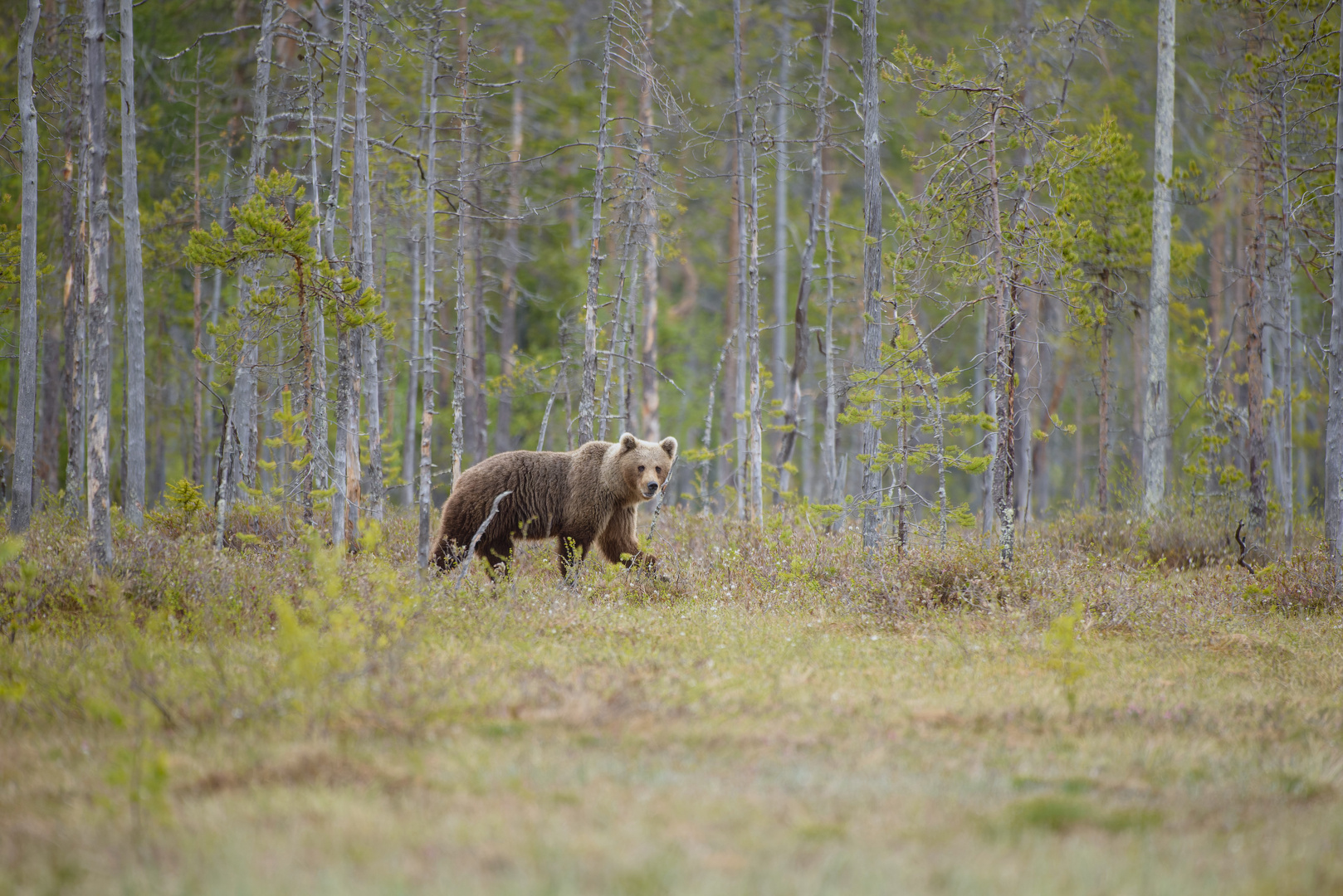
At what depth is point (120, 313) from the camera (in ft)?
88.1

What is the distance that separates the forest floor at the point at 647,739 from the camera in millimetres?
3754

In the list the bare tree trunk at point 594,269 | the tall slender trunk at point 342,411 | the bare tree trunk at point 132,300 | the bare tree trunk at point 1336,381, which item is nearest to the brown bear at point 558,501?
the tall slender trunk at point 342,411

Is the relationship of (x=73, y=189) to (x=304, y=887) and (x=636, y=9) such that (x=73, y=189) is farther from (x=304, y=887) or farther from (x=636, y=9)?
(x=304, y=887)

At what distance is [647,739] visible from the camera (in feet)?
17.5

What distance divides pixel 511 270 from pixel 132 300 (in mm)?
13189

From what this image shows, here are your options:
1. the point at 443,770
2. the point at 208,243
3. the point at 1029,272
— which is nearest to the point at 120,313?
the point at 208,243

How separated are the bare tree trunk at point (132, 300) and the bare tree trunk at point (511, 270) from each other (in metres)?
7.35

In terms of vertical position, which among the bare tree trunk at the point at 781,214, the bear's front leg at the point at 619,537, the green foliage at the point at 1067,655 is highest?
the bare tree trunk at the point at 781,214

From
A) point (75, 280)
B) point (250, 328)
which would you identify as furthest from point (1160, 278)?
point (75, 280)

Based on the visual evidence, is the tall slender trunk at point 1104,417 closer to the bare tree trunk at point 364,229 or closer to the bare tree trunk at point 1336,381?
the bare tree trunk at point 1336,381

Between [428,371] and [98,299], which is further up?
[98,299]

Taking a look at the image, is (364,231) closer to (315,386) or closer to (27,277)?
(315,386)

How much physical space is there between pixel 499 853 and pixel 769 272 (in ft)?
99.3

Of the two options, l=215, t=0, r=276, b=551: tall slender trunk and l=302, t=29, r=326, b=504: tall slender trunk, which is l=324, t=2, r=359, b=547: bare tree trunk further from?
l=215, t=0, r=276, b=551: tall slender trunk
